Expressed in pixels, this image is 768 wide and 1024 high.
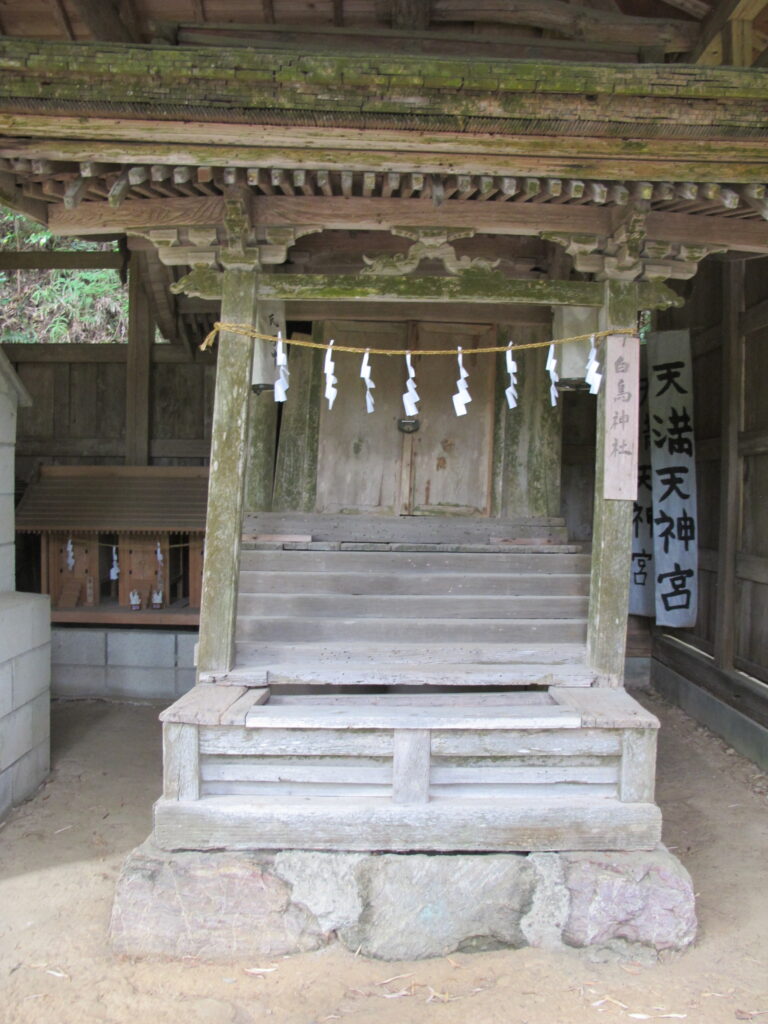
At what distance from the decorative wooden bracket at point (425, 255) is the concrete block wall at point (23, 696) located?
3.64m

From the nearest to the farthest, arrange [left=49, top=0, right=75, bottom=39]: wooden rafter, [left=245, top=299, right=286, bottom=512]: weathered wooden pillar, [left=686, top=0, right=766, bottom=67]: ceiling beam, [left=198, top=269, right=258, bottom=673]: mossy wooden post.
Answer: [left=198, top=269, right=258, bottom=673]: mossy wooden post → [left=686, top=0, right=766, bottom=67]: ceiling beam → [left=49, top=0, right=75, bottom=39]: wooden rafter → [left=245, top=299, right=286, bottom=512]: weathered wooden pillar

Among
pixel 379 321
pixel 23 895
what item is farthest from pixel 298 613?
pixel 379 321

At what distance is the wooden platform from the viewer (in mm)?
3871

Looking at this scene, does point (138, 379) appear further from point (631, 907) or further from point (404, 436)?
point (631, 907)

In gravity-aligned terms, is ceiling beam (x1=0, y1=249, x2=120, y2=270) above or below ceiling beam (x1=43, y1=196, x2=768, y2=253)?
above

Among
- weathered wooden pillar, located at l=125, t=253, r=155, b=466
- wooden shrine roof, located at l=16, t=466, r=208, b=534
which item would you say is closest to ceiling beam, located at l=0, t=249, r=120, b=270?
weathered wooden pillar, located at l=125, t=253, r=155, b=466

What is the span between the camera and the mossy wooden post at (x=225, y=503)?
4.52 metres

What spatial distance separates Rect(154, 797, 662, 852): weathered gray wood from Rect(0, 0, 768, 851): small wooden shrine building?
2cm

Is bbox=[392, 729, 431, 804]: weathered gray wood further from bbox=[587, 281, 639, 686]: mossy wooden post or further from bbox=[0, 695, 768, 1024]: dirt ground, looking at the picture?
bbox=[587, 281, 639, 686]: mossy wooden post

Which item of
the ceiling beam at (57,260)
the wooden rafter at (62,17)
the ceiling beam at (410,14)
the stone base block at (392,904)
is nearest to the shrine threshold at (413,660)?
the stone base block at (392,904)

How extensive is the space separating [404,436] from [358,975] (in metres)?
4.15

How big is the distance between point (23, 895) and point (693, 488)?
6.46m

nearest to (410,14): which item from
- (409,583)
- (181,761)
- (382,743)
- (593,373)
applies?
(593,373)

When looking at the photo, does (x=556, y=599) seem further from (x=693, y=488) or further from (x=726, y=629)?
(x=693, y=488)
